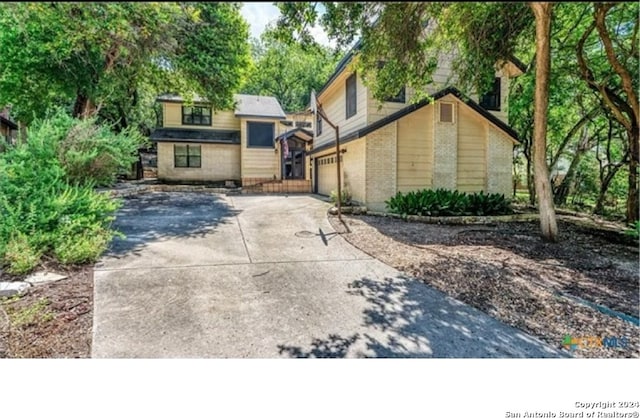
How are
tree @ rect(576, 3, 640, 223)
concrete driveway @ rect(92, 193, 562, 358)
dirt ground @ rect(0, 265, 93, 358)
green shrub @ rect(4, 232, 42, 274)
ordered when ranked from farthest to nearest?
1. tree @ rect(576, 3, 640, 223)
2. green shrub @ rect(4, 232, 42, 274)
3. concrete driveway @ rect(92, 193, 562, 358)
4. dirt ground @ rect(0, 265, 93, 358)

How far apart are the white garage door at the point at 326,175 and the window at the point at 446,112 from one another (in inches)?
181

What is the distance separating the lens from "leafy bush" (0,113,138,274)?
425cm

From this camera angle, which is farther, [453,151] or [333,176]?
[333,176]

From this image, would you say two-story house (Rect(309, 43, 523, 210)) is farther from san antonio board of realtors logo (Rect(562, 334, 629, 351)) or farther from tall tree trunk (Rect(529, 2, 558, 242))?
san antonio board of realtors logo (Rect(562, 334, 629, 351))

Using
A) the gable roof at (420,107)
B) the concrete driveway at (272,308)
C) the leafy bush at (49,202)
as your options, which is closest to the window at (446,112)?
the gable roof at (420,107)

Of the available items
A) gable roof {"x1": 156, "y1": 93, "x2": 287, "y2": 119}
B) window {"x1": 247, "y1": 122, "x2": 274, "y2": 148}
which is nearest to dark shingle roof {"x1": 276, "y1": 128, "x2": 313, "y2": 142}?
window {"x1": 247, "y1": 122, "x2": 274, "y2": 148}

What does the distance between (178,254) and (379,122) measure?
23.5 feet

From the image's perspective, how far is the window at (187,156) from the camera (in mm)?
17922

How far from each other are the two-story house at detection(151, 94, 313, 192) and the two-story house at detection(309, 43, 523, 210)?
23.4ft

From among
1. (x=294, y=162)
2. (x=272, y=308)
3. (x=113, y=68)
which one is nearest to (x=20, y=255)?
(x=272, y=308)

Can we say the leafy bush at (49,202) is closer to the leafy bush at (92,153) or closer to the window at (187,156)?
the leafy bush at (92,153)

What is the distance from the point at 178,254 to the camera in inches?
212
